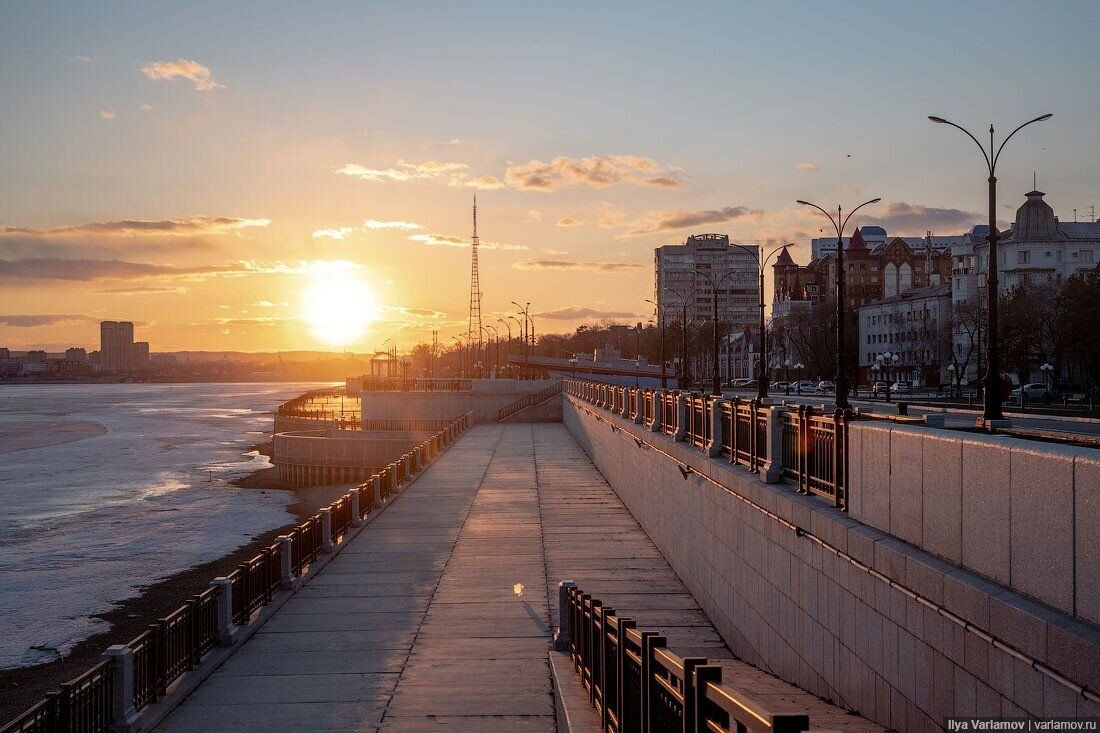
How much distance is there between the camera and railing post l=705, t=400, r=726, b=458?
54.6 feet

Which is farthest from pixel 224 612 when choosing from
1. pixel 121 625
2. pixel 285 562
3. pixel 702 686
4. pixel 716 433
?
pixel 121 625

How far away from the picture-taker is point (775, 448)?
12.8 metres

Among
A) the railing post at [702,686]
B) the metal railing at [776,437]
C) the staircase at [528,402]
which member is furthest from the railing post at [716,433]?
the staircase at [528,402]

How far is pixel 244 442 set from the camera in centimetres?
9962

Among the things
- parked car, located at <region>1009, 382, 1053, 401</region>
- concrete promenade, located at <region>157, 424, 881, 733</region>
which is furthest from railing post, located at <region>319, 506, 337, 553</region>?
parked car, located at <region>1009, 382, 1053, 401</region>

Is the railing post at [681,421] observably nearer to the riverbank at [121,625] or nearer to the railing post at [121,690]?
the railing post at [121,690]

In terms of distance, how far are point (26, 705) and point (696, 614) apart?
1225 centimetres

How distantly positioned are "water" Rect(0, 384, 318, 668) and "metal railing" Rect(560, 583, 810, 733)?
54.9ft

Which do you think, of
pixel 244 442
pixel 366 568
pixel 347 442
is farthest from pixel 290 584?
pixel 244 442

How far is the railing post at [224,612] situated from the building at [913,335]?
85.5m

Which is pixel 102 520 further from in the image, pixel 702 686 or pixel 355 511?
pixel 702 686

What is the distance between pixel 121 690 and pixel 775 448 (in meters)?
8.20

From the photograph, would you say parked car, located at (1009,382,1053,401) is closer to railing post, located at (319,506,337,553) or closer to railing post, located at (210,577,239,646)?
railing post, located at (319,506,337,553)

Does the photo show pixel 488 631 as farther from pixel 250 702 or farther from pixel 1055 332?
pixel 1055 332
